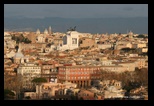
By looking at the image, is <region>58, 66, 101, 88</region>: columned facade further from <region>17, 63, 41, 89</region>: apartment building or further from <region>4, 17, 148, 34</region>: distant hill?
<region>4, 17, 148, 34</region>: distant hill

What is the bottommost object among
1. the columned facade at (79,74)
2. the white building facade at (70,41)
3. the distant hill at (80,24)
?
the columned facade at (79,74)

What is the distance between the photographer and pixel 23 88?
1115cm

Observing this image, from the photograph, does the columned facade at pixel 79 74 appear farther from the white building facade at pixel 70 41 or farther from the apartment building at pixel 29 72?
the white building facade at pixel 70 41

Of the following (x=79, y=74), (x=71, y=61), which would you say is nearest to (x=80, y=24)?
(x=71, y=61)

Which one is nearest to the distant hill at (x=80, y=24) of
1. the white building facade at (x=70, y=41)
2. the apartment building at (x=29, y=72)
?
the white building facade at (x=70, y=41)

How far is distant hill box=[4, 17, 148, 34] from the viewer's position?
18750 mm

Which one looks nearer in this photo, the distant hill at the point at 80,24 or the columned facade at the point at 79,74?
the columned facade at the point at 79,74

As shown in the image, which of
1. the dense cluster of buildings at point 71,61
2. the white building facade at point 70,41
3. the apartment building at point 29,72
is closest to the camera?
the dense cluster of buildings at point 71,61

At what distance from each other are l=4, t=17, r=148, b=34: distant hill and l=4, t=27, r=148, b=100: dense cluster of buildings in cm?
33

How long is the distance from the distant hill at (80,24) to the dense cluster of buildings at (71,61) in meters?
0.33

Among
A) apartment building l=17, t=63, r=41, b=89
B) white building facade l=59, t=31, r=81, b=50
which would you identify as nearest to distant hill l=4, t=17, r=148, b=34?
white building facade l=59, t=31, r=81, b=50

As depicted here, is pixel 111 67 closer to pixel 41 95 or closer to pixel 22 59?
pixel 22 59

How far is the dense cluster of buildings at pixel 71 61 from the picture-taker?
10.8m

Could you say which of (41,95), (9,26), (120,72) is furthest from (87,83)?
(9,26)
